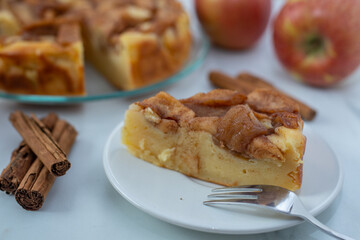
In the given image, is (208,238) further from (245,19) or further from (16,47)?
(245,19)

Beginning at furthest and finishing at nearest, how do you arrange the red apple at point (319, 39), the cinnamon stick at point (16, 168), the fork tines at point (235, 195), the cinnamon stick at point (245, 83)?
1. the red apple at point (319, 39)
2. the cinnamon stick at point (245, 83)
3. the cinnamon stick at point (16, 168)
4. the fork tines at point (235, 195)

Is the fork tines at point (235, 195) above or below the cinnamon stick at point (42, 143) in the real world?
above

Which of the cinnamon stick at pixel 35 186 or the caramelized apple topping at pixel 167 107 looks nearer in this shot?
the cinnamon stick at pixel 35 186

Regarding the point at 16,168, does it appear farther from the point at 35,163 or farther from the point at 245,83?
the point at 245,83

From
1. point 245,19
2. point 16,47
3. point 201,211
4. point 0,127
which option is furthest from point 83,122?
point 245,19

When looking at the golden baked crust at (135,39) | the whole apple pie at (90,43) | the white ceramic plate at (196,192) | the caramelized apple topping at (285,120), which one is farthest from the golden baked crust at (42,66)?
the caramelized apple topping at (285,120)

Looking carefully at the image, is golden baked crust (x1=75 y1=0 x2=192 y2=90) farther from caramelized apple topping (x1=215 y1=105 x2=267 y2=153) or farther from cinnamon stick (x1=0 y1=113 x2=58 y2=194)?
caramelized apple topping (x1=215 y1=105 x2=267 y2=153)

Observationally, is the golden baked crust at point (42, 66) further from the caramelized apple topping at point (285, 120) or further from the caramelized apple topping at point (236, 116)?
the caramelized apple topping at point (285, 120)

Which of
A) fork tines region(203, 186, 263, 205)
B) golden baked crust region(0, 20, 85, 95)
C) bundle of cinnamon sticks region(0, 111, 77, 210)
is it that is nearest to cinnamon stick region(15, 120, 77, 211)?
bundle of cinnamon sticks region(0, 111, 77, 210)
